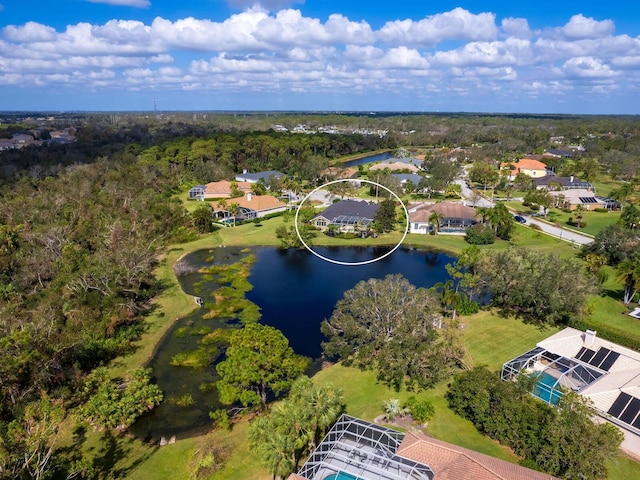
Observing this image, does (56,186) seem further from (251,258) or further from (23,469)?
Result: (23,469)

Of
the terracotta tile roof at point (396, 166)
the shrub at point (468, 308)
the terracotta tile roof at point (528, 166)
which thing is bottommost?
the shrub at point (468, 308)

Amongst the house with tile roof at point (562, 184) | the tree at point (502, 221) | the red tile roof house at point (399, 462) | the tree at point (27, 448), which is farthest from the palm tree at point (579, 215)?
the tree at point (27, 448)

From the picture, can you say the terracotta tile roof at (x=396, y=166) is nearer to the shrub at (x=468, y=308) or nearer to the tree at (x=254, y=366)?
the shrub at (x=468, y=308)


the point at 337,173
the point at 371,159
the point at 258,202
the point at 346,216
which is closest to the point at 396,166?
the point at 337,173

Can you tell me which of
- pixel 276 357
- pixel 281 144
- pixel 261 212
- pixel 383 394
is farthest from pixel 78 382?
pixel 281 144

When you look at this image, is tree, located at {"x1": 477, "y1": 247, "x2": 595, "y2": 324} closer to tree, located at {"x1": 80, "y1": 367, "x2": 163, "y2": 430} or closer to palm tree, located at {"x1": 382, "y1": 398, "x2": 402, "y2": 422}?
palm tree, located at {"x1": 382, "y1": 398, "x2": 402, "y2": 422}

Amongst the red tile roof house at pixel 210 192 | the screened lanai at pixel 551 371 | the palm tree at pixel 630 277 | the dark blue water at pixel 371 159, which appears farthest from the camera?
the dark blue water at pixel 371 159
